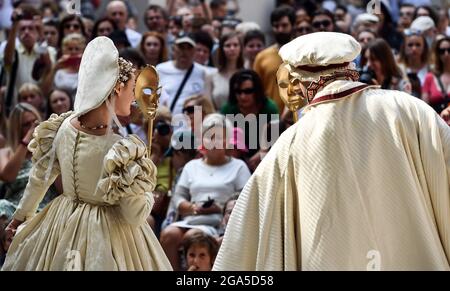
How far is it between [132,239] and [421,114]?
1.64m

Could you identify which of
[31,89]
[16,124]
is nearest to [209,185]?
[16,124]

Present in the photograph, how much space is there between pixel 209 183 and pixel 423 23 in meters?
3.93

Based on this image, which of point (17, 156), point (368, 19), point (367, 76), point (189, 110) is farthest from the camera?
point (368, 19)

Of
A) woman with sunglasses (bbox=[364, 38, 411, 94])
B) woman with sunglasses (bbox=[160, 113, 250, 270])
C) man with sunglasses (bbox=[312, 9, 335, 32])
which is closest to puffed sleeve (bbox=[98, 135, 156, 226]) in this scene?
woman with sunglasses (bbox=[160, 113, 250, 270])

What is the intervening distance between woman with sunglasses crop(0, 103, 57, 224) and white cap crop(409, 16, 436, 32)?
3933 mm

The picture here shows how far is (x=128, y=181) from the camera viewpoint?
7375 millimetres

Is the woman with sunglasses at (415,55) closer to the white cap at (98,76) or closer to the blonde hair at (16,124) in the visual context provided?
the blonde hair at (16,124)

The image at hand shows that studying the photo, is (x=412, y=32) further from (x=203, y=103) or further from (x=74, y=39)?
(x=74, y=39)

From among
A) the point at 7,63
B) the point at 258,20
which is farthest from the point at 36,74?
the point at 258,20

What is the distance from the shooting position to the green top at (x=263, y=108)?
11375 mm

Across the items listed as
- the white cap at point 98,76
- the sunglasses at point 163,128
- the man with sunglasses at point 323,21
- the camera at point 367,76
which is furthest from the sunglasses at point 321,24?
the white cap at point 98,76

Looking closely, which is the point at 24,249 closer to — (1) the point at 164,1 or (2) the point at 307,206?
(2) the point at 307,206

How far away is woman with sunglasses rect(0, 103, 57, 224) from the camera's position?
1030cm

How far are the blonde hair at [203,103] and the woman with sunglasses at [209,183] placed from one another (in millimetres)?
741
